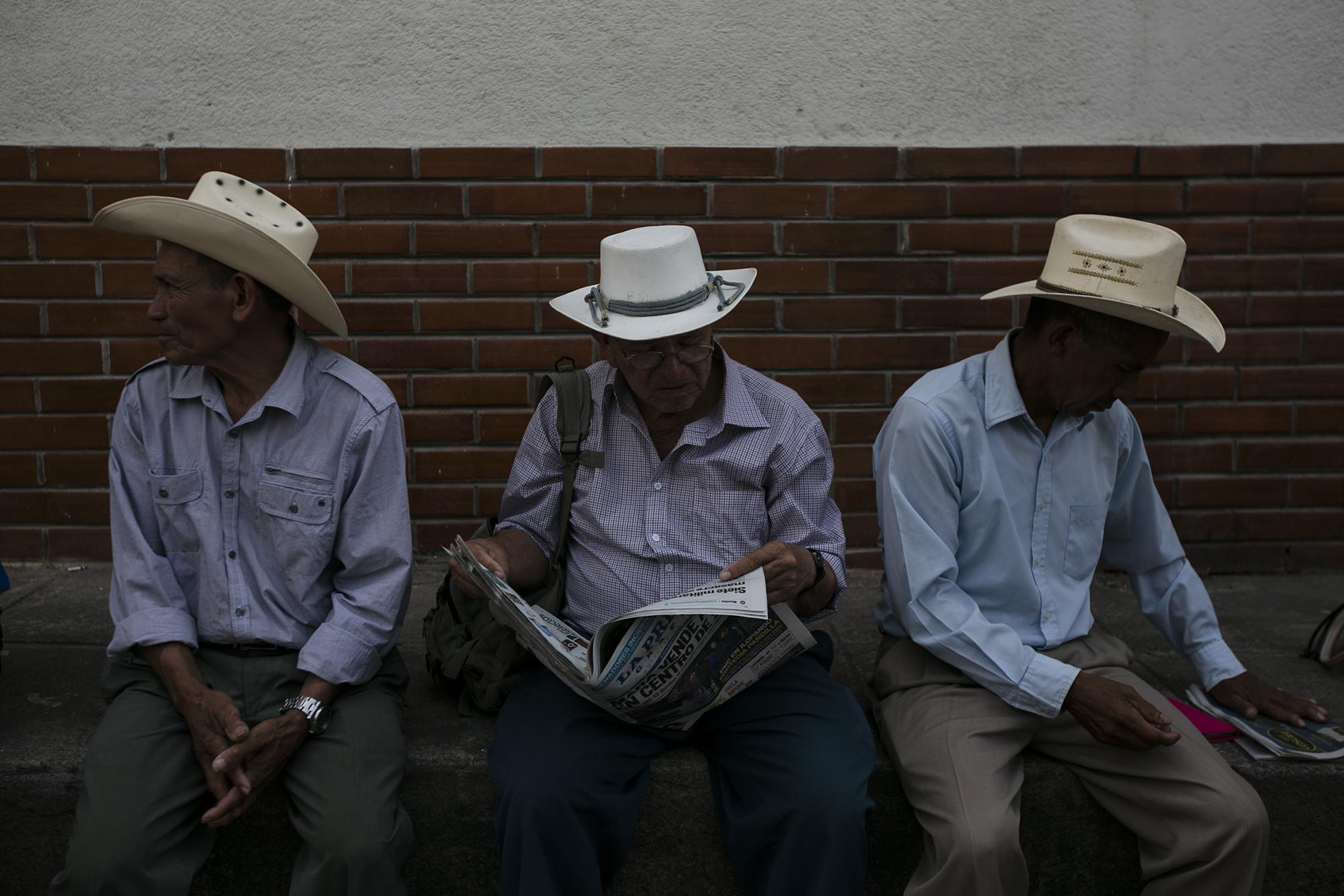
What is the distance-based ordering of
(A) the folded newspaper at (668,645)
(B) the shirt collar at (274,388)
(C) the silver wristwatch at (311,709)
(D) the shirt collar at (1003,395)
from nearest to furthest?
(A) the folded newspaper at (668,645) < (C) the silver wristwatch at (311,709) < (B) the shirt collar at (274,388) < (D) the shirt collar at (1003,395)

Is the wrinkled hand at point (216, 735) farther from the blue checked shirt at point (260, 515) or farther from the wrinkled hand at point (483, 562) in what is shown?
the wrinkled hand at point (483, 562)

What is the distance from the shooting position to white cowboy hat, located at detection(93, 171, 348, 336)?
2613mm

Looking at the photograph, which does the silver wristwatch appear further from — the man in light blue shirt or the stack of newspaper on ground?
the stack of newspaper on ground

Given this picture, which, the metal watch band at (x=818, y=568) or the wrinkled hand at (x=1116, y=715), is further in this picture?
the metal watch band at (x=818, y=568)

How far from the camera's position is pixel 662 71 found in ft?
13.1

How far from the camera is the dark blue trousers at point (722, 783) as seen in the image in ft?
8.23

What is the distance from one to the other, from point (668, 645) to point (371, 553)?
765mm

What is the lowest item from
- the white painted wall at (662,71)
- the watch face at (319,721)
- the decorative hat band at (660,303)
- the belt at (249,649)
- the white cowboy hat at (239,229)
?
the watch face at (319,721)

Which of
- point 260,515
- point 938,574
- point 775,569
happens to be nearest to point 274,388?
point 260,515

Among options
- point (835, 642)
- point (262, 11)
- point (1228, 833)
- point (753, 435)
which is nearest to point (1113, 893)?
point (1228, 833)

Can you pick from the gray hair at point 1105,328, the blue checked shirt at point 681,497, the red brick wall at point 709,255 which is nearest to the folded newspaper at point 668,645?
the blue checked shirt at point 681,497

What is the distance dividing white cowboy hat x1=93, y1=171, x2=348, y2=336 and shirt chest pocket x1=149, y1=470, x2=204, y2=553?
0.48m

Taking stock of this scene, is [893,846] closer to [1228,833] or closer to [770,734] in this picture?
[770,734]

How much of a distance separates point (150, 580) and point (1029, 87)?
10.4 feet
